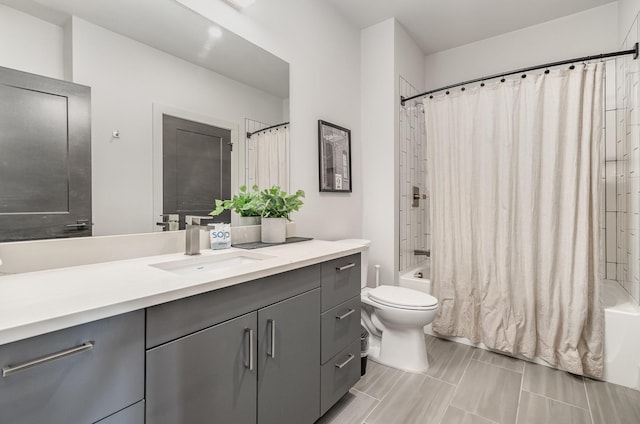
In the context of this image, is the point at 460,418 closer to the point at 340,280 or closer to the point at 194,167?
the point at 340,280

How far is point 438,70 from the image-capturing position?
321 cm

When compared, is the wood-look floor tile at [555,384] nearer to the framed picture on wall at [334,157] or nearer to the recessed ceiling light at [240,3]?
the framed picture on wall at [334,157]

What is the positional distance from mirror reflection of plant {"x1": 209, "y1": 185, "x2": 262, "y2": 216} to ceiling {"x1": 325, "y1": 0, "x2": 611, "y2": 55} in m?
1.68

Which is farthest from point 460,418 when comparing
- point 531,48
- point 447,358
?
point 531,48

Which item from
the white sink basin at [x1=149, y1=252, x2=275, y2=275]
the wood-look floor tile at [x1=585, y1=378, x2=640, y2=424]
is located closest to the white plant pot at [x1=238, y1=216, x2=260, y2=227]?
the white sink basin at [x1=149, y1=252, x2=275, y2=275]

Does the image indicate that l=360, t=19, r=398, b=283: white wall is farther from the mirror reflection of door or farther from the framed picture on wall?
the mirror reflection of door

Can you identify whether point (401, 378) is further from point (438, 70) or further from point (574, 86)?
point (438, 70)

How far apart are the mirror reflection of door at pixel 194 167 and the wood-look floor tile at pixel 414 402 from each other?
Answer: 1.35 m

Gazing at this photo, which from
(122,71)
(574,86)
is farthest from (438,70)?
(122,71)

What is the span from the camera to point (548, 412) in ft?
5.21

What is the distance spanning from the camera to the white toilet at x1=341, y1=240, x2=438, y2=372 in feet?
6.30

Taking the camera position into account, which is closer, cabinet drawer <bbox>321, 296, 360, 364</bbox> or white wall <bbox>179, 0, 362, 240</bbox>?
cabinet drawer <bbox>321, 296, 360, 364</bbox>

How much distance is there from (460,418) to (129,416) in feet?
5.02

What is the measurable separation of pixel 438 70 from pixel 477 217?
180 cm
